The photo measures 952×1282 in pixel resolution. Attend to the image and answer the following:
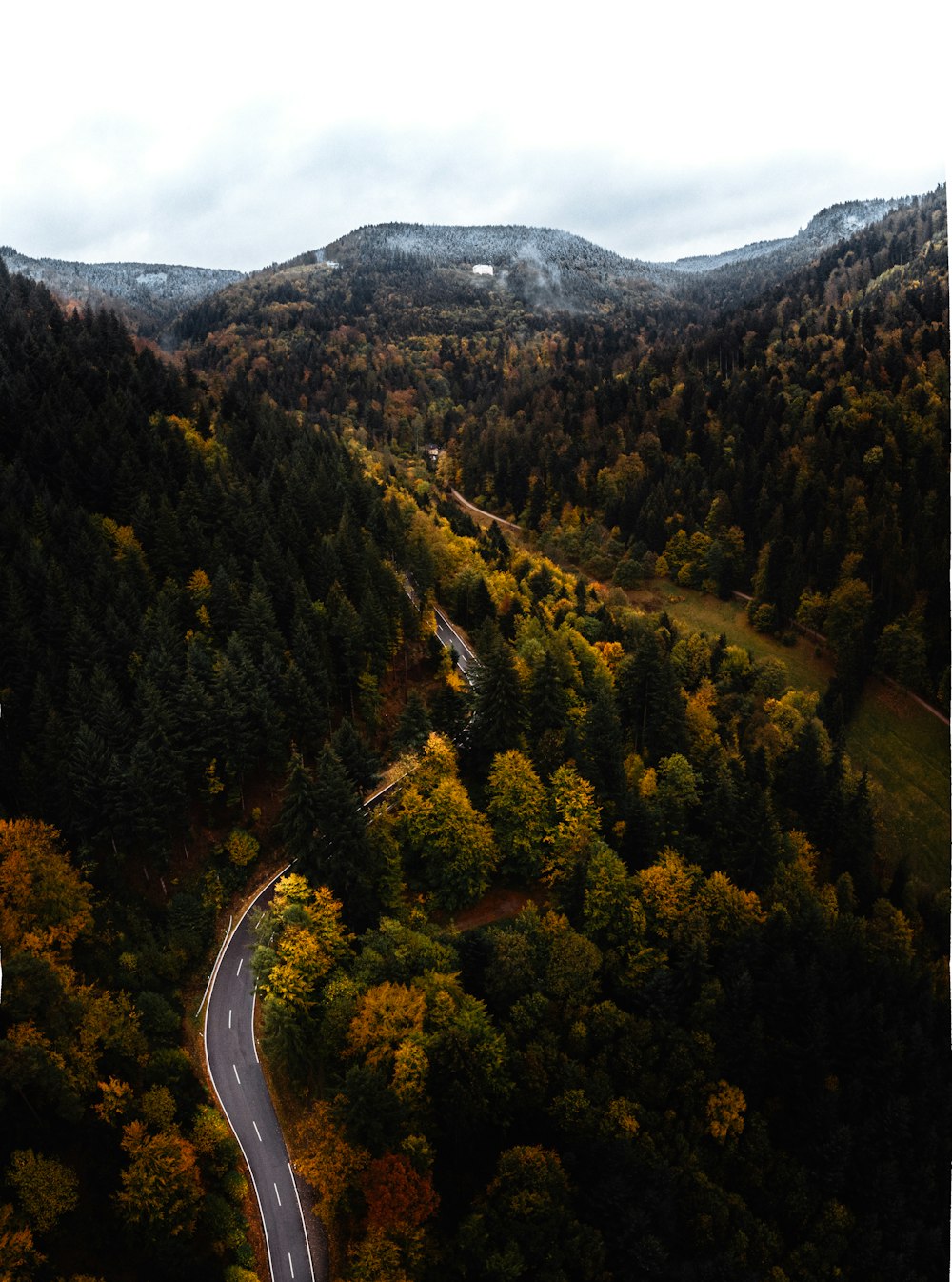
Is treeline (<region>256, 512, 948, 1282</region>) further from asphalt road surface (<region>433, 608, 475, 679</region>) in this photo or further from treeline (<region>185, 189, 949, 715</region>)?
treeline (<region>185, 189, 949, 715</region>)

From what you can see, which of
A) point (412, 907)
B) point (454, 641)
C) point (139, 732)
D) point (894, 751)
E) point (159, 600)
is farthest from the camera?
point (894, 751)

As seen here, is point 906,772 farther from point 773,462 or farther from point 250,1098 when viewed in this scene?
point 250,1098

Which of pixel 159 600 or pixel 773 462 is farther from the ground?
pixel 773 462

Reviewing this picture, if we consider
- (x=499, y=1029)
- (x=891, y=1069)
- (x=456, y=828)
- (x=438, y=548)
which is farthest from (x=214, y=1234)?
(x=438, y=548)

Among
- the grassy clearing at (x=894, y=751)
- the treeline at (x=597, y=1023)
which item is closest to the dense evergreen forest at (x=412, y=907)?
the treeline at (x=597, y=1023)

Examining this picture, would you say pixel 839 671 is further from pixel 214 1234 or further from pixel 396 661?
pixel 214 1234

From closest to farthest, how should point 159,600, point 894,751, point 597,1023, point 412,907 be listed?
point 597,1023, point 412,907, point 159,600, point 894,751

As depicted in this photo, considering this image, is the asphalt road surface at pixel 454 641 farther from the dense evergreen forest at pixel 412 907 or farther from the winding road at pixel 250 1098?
the winding road at pixel 250 1098

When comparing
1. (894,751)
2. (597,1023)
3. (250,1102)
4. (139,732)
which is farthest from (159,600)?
(894,751)
